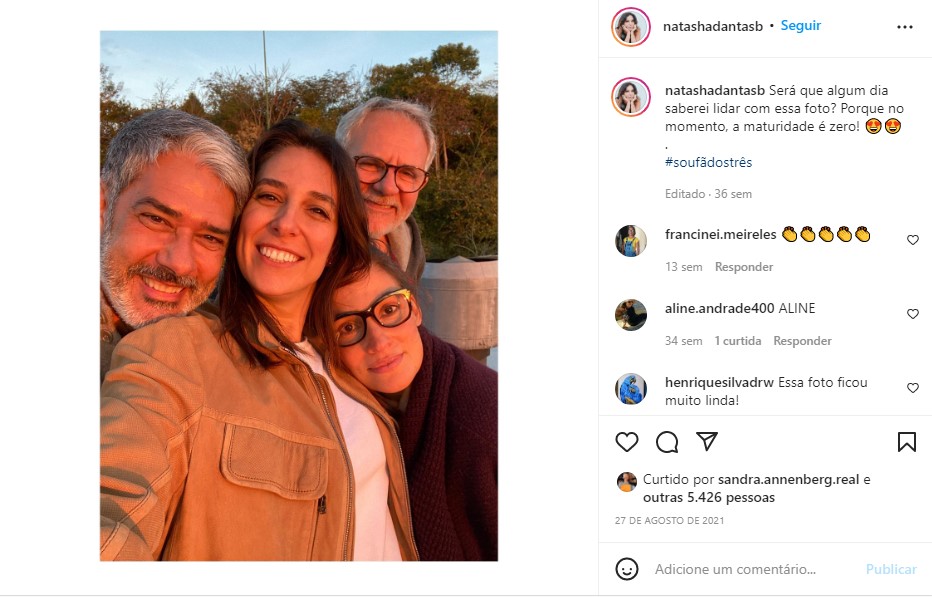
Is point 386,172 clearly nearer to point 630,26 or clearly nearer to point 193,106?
point 193,106

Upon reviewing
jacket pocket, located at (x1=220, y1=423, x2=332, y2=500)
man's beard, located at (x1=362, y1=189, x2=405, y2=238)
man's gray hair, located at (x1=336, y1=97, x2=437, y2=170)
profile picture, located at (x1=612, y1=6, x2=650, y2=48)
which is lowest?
jacket pocket, located at (x1=220, y1=423, x2=332, y2=500)

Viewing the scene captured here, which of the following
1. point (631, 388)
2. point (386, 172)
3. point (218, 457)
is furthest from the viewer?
point (386, 172)

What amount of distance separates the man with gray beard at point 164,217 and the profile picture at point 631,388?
158 cm

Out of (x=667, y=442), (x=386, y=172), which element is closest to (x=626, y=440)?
(x=667, y=442)

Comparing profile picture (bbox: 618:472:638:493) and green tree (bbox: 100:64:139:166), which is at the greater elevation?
green tree (bbox: 100:64:139:166)

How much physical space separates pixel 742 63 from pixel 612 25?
1.67ft

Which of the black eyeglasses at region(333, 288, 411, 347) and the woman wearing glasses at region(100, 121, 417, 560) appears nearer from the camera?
the woman wearing glasses at region(100, 121, 417, 560)

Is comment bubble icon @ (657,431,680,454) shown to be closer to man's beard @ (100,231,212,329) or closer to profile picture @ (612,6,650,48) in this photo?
profile picture @ (612,6,650,48)

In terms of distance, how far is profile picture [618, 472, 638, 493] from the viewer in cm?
368

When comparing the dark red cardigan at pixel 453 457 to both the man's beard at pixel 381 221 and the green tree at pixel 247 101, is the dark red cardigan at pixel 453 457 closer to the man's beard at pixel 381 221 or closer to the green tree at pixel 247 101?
the man's beard at pixel 381 221

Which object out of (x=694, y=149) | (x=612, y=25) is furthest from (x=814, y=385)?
(x=612, y=25)

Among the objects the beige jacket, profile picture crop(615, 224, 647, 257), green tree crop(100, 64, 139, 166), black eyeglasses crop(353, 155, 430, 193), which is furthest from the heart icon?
green tree crop(100, 64, 139, 166)

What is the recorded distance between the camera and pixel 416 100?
3.78 m

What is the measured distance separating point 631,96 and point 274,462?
6.28 feet
